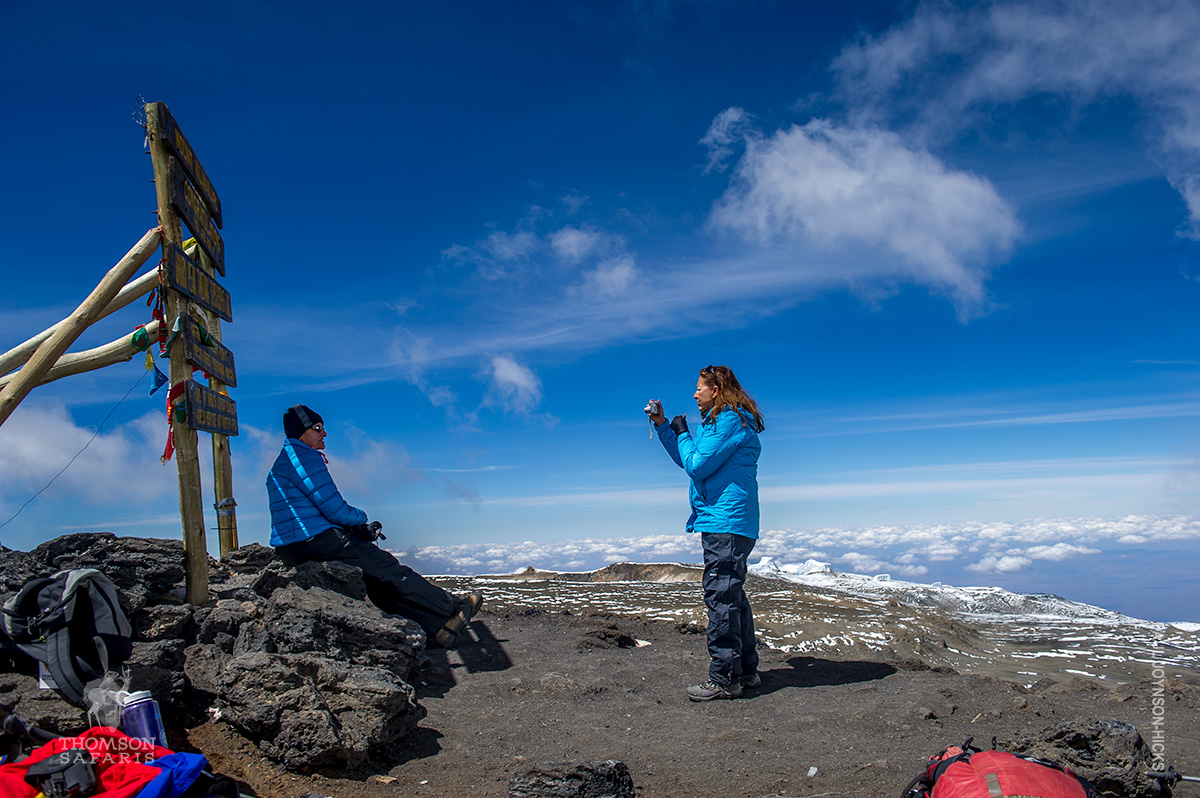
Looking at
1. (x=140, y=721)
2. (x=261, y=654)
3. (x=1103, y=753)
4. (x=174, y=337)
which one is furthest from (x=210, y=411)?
(x=1103, y=753)

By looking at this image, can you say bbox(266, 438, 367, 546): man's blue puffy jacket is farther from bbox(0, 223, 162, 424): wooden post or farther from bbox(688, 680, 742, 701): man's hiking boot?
bbox(688, 680, 742, 701): man's hiking boot

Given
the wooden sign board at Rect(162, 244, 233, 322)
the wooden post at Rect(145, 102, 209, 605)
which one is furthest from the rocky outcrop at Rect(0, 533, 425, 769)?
the wooden sign board at Rect(162, 244, 233, 322)

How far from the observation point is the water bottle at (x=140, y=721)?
3670 mm

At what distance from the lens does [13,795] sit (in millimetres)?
2820

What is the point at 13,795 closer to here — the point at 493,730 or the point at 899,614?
the point at 493,730

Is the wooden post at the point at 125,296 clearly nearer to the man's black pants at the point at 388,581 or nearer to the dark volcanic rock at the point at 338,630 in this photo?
the man's black pants at the point at 388,581

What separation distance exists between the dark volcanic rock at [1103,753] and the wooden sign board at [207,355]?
24.8 ft

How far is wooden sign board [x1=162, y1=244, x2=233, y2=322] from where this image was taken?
21.1ft

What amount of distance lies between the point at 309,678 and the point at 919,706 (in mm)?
4903

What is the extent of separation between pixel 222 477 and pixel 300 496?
68.0 inches

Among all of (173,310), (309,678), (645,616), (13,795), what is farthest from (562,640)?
(13,795)

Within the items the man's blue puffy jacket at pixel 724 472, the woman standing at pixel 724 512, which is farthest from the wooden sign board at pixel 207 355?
the man's blue puffy jacket at pixel 724 472

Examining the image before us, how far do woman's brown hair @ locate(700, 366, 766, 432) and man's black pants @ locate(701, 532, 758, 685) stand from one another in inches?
45.2

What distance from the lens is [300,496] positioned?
23.5ft
